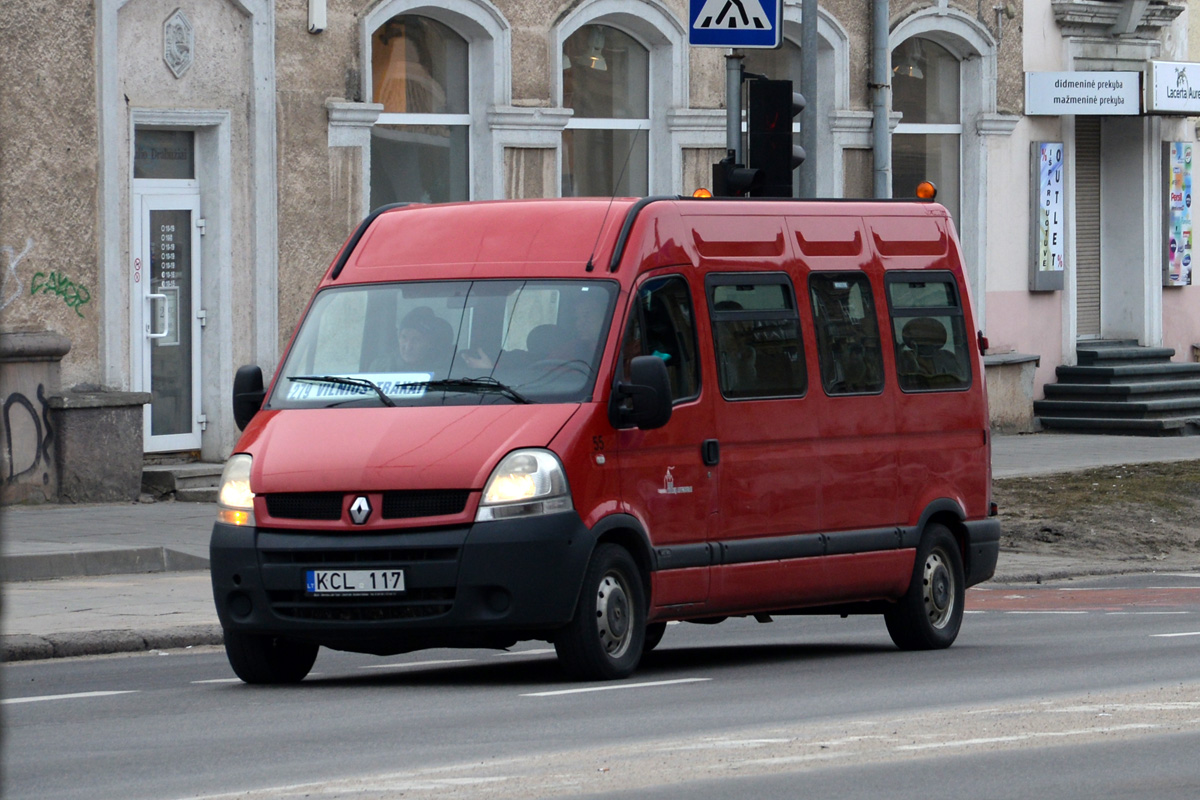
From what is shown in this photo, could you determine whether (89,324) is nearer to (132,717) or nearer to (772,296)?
(772,296)

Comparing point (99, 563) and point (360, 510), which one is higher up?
point (360, 510)

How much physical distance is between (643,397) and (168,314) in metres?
11.7

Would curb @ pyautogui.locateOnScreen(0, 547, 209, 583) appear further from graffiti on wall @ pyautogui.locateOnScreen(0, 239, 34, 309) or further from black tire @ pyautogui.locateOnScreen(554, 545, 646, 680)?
black tire @ pyautogui.locateOnScreen(554, 545, 646, 680)

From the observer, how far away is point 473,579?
352 inches

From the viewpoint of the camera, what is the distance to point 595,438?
30.6 feet

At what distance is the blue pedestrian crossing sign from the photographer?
1599cm

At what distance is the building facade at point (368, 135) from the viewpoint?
19.1m

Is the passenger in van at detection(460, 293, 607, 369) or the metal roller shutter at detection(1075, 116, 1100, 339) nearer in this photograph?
the passenger in van at detection(460, 293, 607, 369)

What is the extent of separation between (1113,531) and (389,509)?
38.2 feet

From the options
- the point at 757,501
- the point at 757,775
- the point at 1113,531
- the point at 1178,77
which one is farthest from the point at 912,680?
the point at 1178,77

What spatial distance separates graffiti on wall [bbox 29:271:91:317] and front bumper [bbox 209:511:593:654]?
33.7 ft

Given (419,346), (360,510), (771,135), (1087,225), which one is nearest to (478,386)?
(419,346)

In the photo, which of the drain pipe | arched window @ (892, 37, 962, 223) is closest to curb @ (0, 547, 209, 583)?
the drain pipe

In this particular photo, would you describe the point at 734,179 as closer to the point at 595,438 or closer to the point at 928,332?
the point at 928,332
